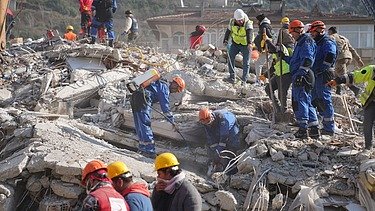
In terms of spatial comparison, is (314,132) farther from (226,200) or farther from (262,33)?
(262,33)

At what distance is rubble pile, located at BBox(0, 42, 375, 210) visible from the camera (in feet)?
23.7

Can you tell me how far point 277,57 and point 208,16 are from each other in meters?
26.0

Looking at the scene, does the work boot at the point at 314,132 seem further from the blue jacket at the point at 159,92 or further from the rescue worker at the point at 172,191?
the rescue worker at the point at 172,191

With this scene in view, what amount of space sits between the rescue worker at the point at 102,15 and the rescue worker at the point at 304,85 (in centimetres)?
636

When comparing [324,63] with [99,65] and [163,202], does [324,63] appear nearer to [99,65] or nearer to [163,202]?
[163,202]

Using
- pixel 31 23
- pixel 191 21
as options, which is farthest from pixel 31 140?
pixel 31 23

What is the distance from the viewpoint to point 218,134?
862 centimetres

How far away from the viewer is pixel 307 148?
25.9 feet

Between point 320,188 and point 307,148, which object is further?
point 307,148

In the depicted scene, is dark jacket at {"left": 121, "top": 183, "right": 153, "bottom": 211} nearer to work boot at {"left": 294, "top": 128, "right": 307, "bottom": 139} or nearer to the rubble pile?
the rubble pile

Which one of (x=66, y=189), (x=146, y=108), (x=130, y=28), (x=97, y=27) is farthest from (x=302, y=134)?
(x=130, y=28)

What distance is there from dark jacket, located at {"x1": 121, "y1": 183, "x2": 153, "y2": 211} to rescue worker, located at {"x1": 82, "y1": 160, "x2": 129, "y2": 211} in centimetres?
15

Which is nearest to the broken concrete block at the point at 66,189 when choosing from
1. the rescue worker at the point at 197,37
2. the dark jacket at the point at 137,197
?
the dark jacket at the point at 137,197

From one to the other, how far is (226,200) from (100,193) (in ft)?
9.26
